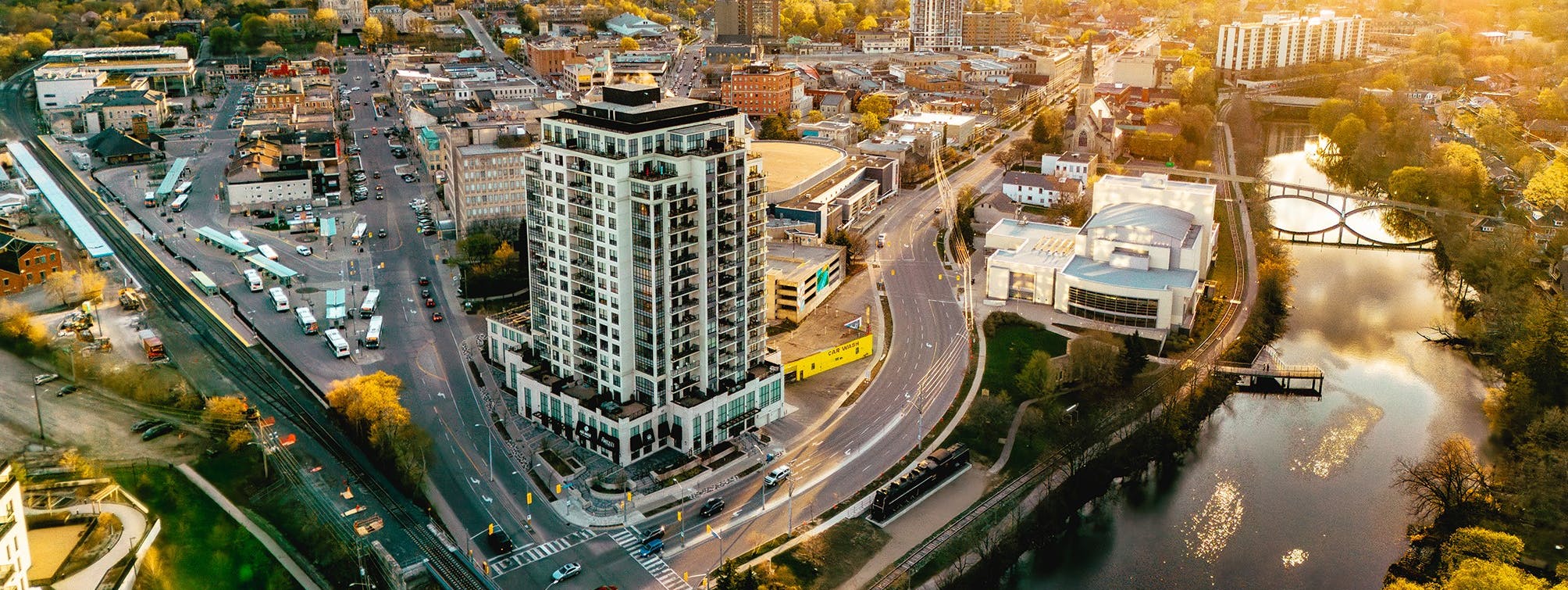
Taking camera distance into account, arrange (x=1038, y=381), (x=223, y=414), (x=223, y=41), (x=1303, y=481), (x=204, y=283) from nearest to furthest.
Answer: (x=223, y=414) < (x=1303, y=481) < (x=1038, y=381) < (x=204, y=283) < (x=223, y=41)

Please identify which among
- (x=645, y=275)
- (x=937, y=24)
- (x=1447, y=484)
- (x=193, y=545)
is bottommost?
(x=1447, y=484)

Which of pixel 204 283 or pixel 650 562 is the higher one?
pixel 204 283

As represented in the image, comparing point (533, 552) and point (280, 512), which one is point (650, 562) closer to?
point (533, 552)

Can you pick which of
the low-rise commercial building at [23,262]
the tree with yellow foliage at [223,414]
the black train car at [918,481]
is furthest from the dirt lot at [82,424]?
the black train car at [918,481]

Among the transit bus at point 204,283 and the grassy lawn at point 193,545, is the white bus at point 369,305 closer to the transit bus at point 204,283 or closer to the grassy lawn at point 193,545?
the transit bus at point 204,283

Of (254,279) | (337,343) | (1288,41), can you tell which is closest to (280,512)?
(337,343)

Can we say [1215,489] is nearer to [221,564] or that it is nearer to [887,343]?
[887,343]
